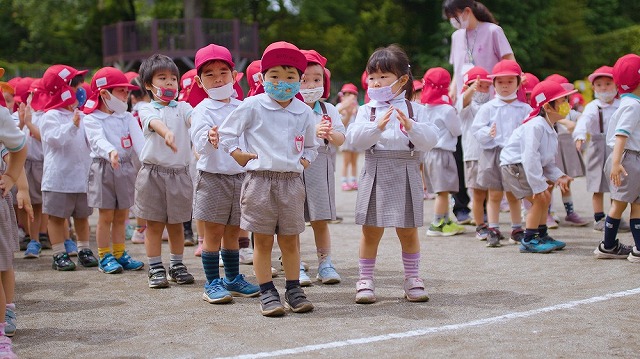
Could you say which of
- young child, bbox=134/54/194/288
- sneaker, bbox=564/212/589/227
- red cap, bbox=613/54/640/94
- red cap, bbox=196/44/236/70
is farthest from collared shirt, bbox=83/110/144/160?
sneaker, bbox=564/212/589/227

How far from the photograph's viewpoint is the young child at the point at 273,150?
19.9ft

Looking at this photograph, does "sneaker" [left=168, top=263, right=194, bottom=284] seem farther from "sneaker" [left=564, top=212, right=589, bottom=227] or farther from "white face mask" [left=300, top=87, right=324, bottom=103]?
"sneaker" [left=564, top=212, right=589, bottom=227]

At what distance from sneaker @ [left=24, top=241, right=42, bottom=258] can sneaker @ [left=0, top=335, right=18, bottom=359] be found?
4.18 m

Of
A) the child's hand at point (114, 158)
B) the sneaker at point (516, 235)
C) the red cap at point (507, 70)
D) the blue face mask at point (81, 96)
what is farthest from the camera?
the sneaker at point (516, 235)

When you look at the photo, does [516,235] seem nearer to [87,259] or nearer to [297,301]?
[297,301]

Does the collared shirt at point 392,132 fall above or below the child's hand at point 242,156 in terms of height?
above

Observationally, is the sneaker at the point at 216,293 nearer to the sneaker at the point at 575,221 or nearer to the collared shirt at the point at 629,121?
the collared shirt at the point at 629,121

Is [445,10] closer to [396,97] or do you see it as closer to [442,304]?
[396,97]

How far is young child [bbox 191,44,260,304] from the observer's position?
22.1 feet

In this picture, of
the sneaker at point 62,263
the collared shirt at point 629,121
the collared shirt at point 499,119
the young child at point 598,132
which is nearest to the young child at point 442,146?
the collared shirt at point 499,119

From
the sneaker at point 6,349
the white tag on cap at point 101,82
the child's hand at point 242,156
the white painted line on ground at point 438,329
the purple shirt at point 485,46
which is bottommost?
the white painted line on ground at point 438,329

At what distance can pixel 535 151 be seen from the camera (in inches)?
332

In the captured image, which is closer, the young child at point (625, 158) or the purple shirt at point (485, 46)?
the young child at point (625, 158)

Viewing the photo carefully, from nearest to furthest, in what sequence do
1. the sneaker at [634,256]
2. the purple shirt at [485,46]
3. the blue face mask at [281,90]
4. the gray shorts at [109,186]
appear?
the blue face mask at [281,90]
the sneaker at [634,256]
the gray shorts at [109,186]
the purple shirt at [485,46]
